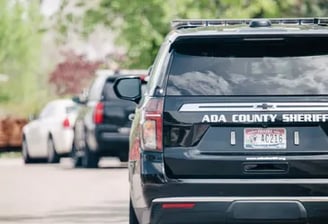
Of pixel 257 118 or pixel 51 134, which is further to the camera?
pixel 51 134

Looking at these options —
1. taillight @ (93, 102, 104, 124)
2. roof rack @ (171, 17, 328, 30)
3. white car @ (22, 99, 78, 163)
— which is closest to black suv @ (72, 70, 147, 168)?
taillight @ (93, 102, 104, 124)

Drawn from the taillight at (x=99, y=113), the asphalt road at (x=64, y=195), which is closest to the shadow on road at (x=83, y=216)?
the asphalt road at (x=64, y=195)

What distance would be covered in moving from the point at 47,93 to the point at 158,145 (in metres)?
66.5

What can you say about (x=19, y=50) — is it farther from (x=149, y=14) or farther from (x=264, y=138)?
(x=264, y=138)

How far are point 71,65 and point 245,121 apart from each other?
6427 centimetres

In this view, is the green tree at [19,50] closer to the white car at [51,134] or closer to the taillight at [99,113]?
the white car at [51,134]

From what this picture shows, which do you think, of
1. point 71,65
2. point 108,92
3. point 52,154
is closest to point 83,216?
point 108,92

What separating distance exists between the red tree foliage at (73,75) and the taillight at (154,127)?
61.9m

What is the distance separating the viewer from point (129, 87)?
1318 centimetres

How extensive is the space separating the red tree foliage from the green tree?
4.01 ft

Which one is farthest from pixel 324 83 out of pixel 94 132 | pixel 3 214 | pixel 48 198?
pixel 94 132

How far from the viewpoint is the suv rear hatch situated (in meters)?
10.3

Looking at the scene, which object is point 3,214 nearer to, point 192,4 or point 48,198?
point 48,198

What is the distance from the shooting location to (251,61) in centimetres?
1052
